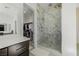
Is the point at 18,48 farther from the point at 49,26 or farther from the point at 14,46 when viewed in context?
the point at 49,26

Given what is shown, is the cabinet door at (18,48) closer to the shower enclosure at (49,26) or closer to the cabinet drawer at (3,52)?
the cabinet drawer at (3,52)

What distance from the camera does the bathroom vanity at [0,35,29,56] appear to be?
139 centimetres

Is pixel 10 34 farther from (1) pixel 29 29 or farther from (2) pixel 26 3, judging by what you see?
(2) pixel 26 3

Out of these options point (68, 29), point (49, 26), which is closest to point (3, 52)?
point (49, 26)

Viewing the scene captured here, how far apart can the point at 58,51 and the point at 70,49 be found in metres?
0.15

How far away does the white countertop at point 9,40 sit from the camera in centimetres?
139

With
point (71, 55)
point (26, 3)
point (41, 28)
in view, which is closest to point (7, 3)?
point (26, 3)

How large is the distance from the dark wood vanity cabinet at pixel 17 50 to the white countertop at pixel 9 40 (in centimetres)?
4

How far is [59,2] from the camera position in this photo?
1.51m

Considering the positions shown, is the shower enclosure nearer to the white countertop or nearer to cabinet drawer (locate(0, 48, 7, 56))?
the white countertop

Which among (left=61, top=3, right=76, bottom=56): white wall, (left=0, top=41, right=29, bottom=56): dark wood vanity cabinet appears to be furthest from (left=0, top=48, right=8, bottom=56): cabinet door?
(left=61, top=3, right=76, bottom=56): white wall

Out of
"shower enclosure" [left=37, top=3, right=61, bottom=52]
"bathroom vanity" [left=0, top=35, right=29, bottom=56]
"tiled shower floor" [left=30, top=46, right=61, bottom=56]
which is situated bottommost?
"tiled shower floor" [left=30, top=46, right=61, bottom=56]

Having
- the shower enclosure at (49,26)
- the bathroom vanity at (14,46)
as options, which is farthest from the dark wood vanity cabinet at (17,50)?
the shower enclosure at (49,26)

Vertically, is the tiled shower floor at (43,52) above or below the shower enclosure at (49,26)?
below
